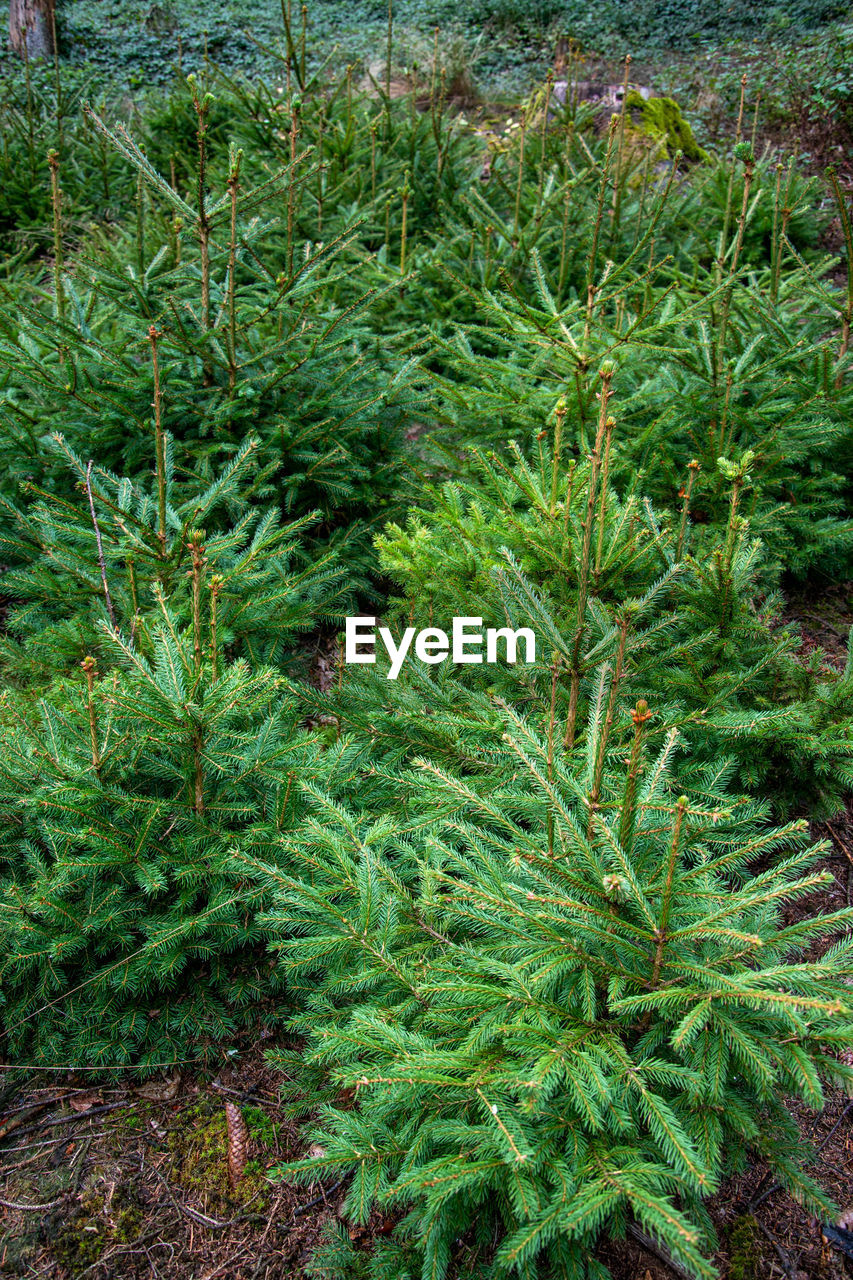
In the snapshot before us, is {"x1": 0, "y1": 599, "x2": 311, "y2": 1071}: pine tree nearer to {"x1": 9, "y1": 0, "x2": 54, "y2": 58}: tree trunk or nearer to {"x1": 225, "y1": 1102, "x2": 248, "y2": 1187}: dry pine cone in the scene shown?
{"x1": 225, "y1": 1102, "x2": 248, "y2": 1187}: dry pine cone

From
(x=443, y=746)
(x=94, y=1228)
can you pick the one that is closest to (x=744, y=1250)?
(x=443, y=746)

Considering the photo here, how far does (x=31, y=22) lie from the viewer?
10609 millimetres

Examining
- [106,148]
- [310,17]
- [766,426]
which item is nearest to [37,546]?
[766,426]

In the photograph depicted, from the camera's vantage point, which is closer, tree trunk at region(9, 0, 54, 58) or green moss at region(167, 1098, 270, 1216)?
green moss at region(167, 1098, 270, 1216)

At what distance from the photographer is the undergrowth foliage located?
1646 mm

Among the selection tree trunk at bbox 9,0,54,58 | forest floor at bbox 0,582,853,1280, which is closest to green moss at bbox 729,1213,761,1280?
forest floor at bbox 0,582,853,1280

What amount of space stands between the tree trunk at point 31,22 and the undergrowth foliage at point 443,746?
8.33 meters

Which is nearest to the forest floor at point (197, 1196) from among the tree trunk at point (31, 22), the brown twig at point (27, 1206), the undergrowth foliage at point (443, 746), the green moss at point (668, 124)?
the brown twig at point (27, 1206)

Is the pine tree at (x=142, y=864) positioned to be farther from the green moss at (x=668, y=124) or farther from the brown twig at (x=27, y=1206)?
the green moss at (x=668, y=124)

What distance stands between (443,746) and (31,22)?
13.2 metres

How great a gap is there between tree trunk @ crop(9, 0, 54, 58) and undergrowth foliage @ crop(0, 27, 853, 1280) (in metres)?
8.33

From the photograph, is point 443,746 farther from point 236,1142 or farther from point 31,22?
point 31,22

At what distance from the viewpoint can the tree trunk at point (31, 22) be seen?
10359mm

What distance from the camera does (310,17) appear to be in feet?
43.6
